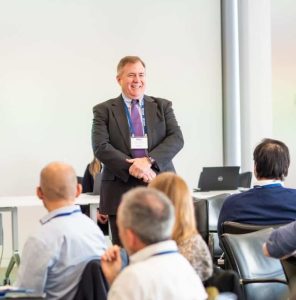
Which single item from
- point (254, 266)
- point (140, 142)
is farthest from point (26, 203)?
point (254, 266)

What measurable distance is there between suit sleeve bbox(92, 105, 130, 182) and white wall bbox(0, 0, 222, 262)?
351 centimetres

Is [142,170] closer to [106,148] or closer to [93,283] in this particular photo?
[106,148]

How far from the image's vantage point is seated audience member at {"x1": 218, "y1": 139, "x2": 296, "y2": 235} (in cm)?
307

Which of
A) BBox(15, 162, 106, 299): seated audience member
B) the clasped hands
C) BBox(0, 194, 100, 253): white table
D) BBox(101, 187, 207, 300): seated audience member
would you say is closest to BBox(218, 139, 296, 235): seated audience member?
the clasped hands

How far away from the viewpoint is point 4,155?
22.2ft

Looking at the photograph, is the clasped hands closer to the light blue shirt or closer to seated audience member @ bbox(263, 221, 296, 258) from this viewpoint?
the light blue shirt

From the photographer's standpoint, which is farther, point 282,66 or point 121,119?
point 282,66

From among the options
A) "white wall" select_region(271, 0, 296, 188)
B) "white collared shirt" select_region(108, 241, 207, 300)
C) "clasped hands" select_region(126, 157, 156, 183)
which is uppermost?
"white wall" select_region(271, 0, 296, 188)

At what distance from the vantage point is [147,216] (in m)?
1.60

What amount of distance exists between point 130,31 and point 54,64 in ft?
3.33

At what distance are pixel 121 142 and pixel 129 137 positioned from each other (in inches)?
2.3

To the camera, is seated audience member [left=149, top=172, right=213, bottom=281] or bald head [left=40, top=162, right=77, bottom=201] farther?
bald head [left=40, top=162, right=77, bottom=201]

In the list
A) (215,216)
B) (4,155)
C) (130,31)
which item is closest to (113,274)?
(215,216)

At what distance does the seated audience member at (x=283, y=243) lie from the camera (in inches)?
87.7
